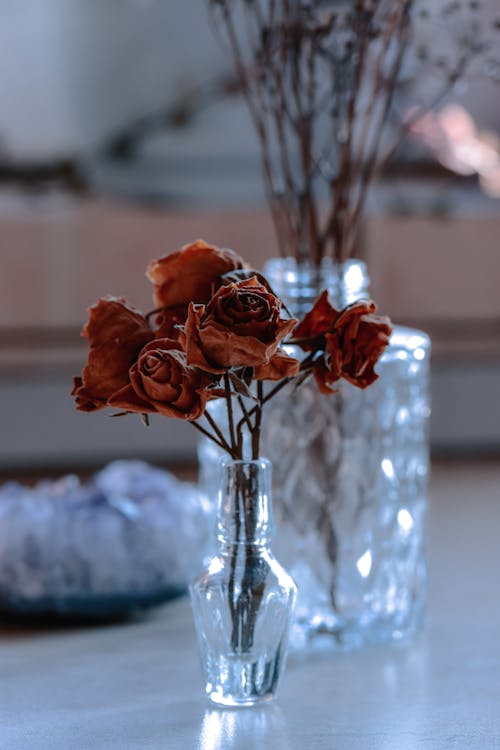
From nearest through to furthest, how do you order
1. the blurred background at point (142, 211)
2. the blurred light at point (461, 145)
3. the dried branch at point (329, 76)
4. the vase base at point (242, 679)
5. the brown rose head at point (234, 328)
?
the brown rose head at point (234, 328) < the vase base at point (242, 679) < the dried branch at point (329, 76) < the blurred background at point (142, 211) < the blurred light at point (461, 145)

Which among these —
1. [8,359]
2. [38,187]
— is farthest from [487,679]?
[38,187]

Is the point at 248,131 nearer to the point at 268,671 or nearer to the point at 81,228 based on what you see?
the point at 81,228

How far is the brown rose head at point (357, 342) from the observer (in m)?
0.83

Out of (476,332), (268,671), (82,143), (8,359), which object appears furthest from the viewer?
(82,143)

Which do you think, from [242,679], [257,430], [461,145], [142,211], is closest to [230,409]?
[257,430]

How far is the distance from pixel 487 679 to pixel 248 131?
65.0 inches

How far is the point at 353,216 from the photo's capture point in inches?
41.0

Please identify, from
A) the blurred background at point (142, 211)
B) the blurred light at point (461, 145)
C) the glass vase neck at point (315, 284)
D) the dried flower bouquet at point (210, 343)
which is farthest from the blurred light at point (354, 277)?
the blurred light at point (461, 145)

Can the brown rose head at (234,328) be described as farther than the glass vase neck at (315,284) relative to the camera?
No

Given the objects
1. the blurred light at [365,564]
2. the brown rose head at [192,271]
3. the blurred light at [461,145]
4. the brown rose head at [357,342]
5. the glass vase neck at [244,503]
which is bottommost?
the blurred light at [365,564]

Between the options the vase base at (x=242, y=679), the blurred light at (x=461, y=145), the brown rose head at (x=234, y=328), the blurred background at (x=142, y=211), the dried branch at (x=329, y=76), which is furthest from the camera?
the blurred light at (x=461, y=145)

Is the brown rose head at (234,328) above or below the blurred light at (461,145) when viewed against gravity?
below

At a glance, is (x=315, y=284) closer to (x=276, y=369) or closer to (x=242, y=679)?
(x=276, y=369)

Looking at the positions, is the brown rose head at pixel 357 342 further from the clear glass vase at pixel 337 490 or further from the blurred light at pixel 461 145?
the blurred light at pixel 461 145
